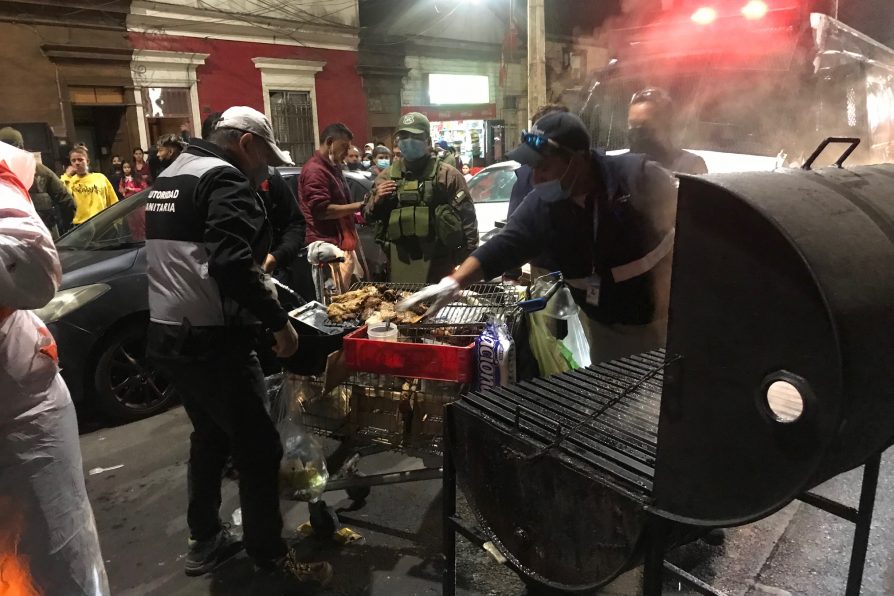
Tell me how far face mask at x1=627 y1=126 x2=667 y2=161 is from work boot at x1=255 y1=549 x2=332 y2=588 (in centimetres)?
342

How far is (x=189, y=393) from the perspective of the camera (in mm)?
2900

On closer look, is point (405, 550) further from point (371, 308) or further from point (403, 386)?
point (371, 308)

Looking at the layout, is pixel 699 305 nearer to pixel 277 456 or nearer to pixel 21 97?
pixel 277 456

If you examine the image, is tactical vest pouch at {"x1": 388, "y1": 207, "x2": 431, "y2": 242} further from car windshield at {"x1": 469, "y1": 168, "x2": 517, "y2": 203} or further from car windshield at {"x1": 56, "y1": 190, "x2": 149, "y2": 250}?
car windshield at {"x1": 469, "y1": 168, "x2": 517, "y2": 203}

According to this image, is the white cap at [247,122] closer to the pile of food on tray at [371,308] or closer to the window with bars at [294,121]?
the pile of food on tray at [371,308]

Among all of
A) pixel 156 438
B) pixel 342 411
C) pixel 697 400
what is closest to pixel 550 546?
pixel 697 400

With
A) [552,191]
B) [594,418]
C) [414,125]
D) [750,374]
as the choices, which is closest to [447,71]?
[414,125]

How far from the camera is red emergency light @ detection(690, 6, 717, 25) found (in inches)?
273

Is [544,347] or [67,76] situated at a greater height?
[67,76]

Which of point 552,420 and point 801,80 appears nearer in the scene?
point 552,420

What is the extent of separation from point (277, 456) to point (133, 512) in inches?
58.6

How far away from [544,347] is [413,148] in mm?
2314

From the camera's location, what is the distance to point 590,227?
9.40 ft

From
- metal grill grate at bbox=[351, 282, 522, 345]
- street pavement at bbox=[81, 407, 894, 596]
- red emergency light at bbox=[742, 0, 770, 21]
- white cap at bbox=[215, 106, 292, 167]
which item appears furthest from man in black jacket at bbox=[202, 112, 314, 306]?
red emergency light at bbox=[742, 0, 770, 21]
